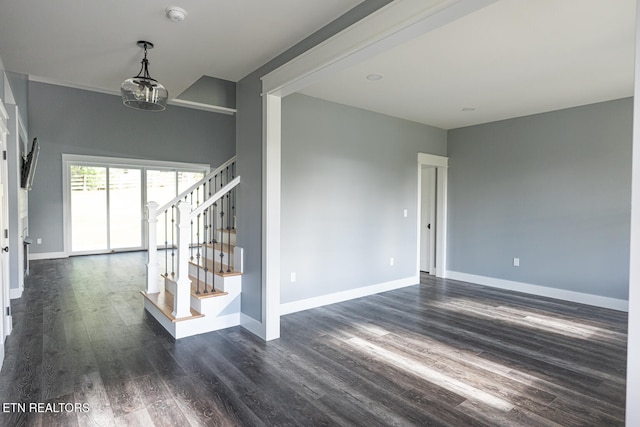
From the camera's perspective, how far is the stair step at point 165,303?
11.4 ft

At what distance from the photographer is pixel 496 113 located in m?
5.29

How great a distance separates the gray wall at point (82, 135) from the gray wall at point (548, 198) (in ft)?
22.0

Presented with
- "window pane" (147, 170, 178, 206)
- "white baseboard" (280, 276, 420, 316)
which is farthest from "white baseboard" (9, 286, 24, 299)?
"window pane" (147, 170, 178, 206)

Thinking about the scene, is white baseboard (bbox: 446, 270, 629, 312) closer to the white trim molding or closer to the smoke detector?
the white trim molding

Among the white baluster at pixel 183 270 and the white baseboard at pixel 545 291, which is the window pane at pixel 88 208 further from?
the white baseboard at pixel 545 291

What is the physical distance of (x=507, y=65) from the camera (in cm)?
346

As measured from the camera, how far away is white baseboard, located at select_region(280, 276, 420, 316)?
14.3ft

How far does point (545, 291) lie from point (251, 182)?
4572 millimetres

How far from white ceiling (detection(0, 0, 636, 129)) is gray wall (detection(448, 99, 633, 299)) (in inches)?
26.7

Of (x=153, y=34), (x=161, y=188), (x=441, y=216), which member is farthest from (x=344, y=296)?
(x=161, y=188)

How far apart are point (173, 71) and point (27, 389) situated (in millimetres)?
2928

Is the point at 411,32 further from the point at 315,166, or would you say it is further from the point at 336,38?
the point at 315,166

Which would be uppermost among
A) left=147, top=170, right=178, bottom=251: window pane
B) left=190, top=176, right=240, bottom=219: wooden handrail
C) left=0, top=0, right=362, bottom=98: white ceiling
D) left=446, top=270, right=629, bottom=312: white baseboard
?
left=0, top=0, right=362, bottom=98: white ceiling

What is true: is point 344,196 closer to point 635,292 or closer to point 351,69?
point 351,69
